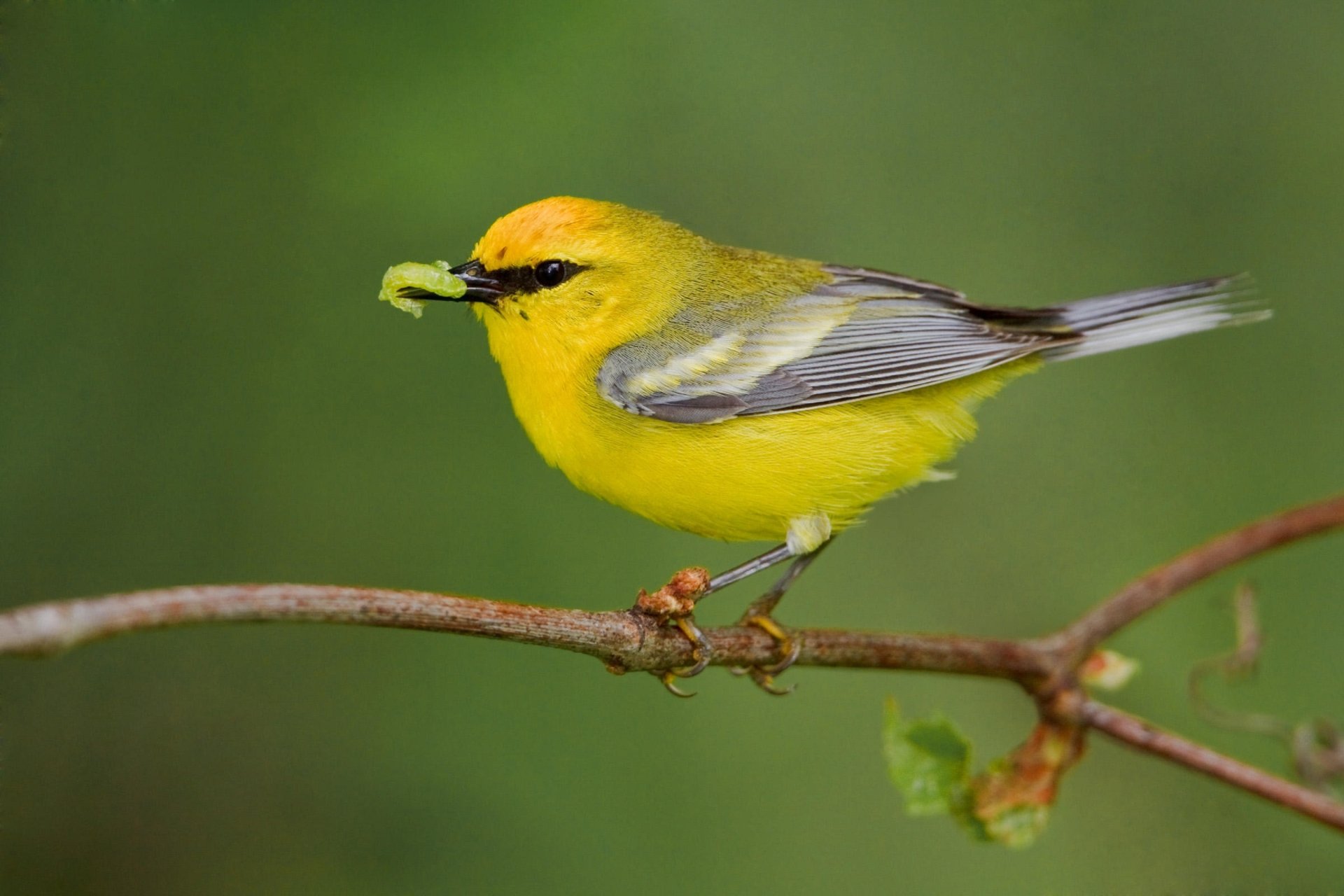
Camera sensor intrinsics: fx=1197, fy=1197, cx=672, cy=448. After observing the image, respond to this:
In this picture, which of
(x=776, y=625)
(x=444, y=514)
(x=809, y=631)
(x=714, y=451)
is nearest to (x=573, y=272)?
(x=714, y=451)

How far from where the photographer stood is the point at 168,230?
153 inches

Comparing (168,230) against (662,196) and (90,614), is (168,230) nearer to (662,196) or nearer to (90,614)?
(662,196)

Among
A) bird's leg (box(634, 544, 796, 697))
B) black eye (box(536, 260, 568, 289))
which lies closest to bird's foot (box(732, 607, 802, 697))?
bird's leg (box(634, 544, 796, 697))

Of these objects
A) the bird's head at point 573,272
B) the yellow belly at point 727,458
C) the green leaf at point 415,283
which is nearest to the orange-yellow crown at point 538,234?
the bird's head at point 573,272

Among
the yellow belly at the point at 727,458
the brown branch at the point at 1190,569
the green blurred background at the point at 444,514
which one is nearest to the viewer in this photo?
the brown branch at the point at 1190,569

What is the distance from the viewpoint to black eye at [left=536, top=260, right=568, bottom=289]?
3572 mm

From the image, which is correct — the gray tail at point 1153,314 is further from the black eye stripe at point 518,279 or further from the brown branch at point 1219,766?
the black eye stripe at point 518,279

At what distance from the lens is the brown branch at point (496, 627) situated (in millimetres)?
1412

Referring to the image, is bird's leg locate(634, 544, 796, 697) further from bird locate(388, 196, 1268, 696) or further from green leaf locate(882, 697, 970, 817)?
green leaf locate(882, 697, 970, 817)

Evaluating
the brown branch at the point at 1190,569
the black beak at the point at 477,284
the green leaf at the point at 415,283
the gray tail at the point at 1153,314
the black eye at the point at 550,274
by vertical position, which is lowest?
the brown branch at the point at 1190,569

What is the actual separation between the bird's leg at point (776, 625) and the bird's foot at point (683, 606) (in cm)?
27

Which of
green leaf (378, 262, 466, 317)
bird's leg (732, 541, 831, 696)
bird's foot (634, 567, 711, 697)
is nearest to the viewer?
bird's foot (634, 567, 711, 697)

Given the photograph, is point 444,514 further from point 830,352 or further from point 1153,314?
point 1153,314

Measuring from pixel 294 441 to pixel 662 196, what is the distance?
1703mm
